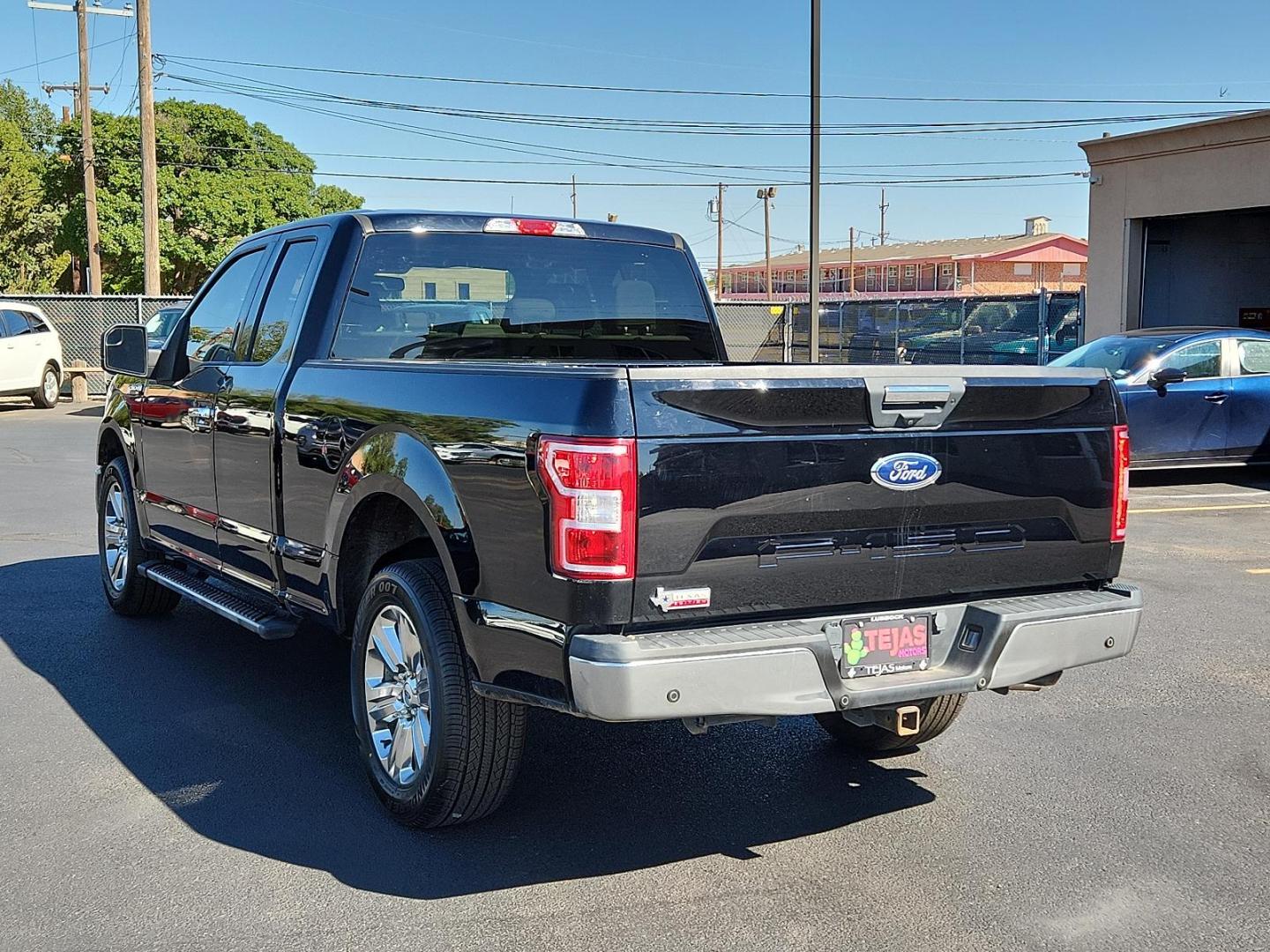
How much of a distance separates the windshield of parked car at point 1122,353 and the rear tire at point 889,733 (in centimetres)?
844

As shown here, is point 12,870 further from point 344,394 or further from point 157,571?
point 157,571

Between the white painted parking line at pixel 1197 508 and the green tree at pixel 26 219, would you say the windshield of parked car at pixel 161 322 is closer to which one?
the white painted parking line at pixel 1197 508

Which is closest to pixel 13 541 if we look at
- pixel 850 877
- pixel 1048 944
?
pixel 850 877

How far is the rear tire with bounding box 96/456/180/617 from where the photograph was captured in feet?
23.5

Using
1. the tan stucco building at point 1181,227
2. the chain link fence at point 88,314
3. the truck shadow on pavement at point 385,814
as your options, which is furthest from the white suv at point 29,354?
the tan stucco building at point 1181,227

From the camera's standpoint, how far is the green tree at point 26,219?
46750mm

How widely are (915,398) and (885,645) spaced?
0.73 meters

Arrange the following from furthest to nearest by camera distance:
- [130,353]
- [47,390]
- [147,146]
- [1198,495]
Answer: [147,146]
[47,390]
[1198,495]
[130,353]

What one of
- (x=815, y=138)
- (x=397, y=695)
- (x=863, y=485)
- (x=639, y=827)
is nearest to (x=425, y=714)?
(x=397, y=695)

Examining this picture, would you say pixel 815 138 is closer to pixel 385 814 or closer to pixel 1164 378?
pixel 1164 378

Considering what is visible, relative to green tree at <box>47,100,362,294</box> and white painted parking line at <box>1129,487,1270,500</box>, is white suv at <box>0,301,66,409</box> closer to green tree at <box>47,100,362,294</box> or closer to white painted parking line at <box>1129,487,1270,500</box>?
white painted parking line at <box>1129,487,1270,500</box>

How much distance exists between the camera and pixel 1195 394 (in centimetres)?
1304

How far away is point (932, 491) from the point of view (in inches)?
154

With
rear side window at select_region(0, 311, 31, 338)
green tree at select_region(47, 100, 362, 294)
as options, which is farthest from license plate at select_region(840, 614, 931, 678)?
green tree at select_region(47, 100, 362, 294)
